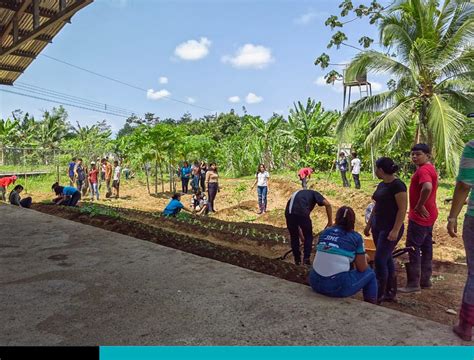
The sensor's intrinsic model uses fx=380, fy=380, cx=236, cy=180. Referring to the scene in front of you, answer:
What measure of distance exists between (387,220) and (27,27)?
9.12 m

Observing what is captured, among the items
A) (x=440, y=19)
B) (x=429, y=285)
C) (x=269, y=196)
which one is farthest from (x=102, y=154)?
(x=429, y=285)

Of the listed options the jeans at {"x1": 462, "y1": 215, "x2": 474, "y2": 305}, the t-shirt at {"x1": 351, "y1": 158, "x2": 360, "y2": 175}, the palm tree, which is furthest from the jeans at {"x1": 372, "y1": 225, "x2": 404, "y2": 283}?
the t-shirt at {"x1": 351, "y1": 158, "x2": 360, "y2": 175}

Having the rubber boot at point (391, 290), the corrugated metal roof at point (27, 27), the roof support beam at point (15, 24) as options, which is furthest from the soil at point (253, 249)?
the roof support beam at point (15, 24)

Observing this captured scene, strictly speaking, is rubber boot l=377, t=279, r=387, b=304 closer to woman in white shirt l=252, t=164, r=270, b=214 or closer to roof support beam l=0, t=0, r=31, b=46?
roof support beam l=0, t=0, r=31, b=46

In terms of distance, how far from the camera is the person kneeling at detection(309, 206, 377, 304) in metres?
3.28

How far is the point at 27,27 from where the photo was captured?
893cm

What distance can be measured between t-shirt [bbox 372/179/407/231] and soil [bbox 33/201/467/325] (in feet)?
2.82

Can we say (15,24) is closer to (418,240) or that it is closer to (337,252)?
(337,252)

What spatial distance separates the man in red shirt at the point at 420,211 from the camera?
418cm

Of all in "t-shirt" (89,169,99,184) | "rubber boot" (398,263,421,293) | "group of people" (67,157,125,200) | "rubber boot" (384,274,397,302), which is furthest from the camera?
"group of people" (67,157,125,200)

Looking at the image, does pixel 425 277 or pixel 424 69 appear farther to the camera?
pixel 424 69

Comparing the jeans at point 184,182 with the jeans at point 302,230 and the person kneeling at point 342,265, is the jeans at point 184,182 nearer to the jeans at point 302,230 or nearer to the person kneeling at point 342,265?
the jeans at point 302,230

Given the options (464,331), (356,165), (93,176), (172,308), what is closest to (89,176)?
(93,176)

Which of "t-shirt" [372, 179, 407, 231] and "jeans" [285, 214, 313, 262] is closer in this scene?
"t-shirt" [372, 179, 407, 231]
